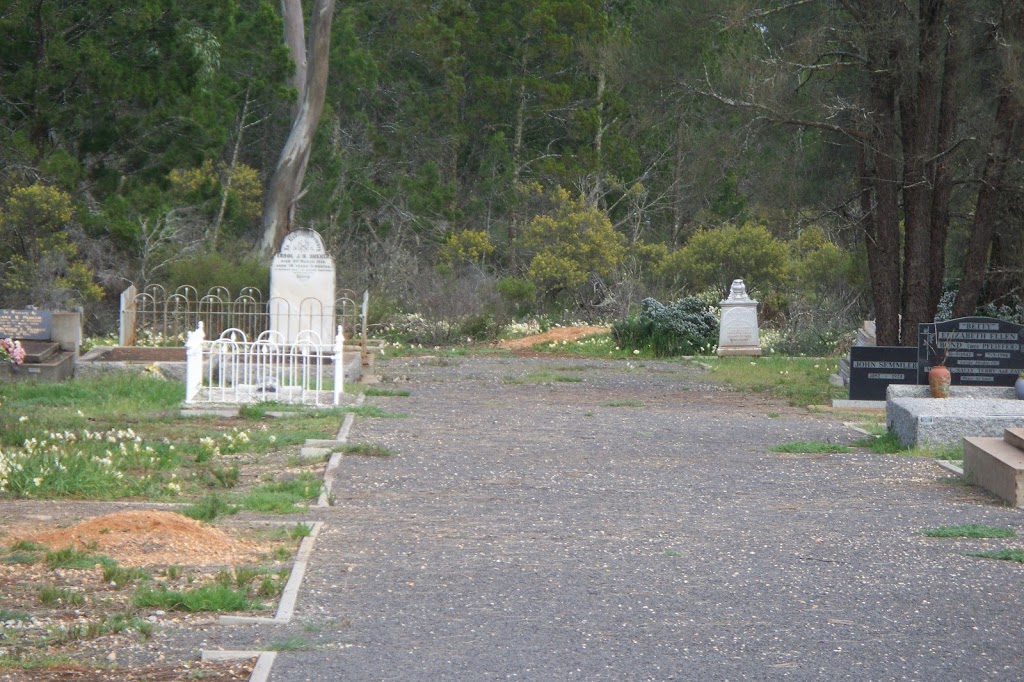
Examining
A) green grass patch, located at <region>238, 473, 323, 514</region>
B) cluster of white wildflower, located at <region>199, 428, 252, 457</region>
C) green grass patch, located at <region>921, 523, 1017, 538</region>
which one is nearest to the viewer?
green grass patch, located at <region>921, 523, 1017, 538</region>

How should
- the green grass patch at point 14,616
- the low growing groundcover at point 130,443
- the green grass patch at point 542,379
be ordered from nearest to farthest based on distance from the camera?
1. the green grass patch at point 14,616
2. the low growing groundcover at point 130,443
3. the green grass patch at point 542,379

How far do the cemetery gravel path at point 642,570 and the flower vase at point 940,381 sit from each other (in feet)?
10.7

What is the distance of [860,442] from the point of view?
1292 cm

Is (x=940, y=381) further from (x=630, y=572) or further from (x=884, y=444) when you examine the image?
(x=630, y=572)

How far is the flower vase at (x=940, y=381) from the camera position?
1482 cm

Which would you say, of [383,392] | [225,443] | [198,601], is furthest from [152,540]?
[383,392]

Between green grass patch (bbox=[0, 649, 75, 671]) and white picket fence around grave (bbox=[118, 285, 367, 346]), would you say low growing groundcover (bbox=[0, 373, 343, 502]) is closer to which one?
white picket fence around grave (bbox=[118, 285, 367, 346])

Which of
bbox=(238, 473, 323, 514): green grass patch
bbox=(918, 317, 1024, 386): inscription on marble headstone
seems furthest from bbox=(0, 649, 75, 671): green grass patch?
bbox=(918, 317, 1024, 386): inscription on marble headstone

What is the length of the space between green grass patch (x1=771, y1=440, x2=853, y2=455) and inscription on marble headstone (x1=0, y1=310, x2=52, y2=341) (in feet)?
33.4

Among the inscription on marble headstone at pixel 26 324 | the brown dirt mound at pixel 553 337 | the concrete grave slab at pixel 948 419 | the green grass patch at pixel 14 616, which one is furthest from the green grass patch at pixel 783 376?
the green grass patch at pixel 14 616

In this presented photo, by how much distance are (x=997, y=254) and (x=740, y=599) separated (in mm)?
16697

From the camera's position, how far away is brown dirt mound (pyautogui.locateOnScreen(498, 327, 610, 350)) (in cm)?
2698

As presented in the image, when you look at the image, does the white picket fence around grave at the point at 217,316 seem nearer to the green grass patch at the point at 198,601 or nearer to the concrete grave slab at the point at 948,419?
the concrete grave slab at the point at 948,419

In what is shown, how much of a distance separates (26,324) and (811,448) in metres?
10.7
